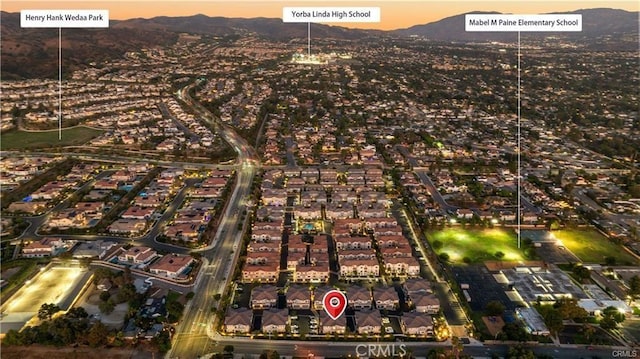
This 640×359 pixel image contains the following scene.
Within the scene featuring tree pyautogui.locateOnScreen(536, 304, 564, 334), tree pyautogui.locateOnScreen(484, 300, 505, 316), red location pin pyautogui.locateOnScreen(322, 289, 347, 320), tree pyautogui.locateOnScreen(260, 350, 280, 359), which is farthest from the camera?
tree pyautogui.locateOnScreen(484, 300, 505, 316)

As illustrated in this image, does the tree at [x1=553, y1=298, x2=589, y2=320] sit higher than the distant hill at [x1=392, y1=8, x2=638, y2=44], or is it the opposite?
the distant hill at [x1=392, y1=8, x2=638, y2=44]

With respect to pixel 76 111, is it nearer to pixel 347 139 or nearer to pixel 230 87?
pixel 230 87

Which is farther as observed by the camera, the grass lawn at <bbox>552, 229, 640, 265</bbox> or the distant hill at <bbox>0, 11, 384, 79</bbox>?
the distant hill at <bbox>0, 11, 384, 79</bbox>

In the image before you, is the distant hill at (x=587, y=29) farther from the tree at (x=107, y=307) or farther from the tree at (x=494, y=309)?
the tree at (x=107, y=307)

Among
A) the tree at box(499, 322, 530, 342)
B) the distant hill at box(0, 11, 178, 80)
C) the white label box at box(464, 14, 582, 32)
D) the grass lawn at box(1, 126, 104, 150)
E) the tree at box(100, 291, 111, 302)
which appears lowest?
the tree at box(499, 322, 530, 342)

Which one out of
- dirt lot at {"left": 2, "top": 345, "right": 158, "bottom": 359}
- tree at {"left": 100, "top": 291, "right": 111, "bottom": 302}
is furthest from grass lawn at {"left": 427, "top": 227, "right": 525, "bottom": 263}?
tree at {"left": 100, "top": 291, "right": 111, "bottom": 302}

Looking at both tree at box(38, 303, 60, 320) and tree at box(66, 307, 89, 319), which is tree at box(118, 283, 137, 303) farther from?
tree at box(38, 303, 60, 320)
